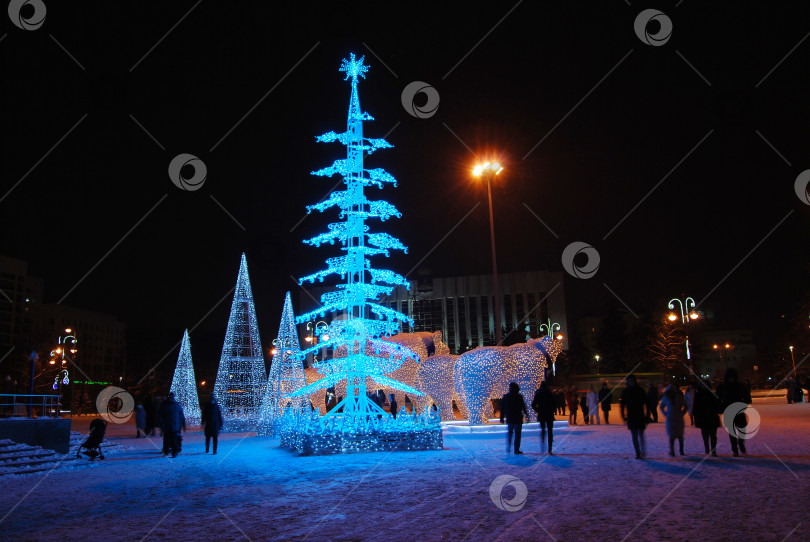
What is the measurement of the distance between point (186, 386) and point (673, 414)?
21199mm

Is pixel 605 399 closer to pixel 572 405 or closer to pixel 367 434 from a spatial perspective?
pixel 572 405

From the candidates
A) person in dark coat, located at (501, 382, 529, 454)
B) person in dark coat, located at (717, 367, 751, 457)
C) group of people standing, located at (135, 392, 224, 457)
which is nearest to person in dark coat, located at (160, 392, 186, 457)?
group of people standing, located at (135, 392, 224, 457)

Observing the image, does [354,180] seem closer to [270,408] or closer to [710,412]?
[710,412]

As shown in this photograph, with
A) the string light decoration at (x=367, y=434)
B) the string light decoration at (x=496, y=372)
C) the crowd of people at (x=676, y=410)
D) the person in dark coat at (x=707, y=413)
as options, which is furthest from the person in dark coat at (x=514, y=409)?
the string light decoration at (x=496, y=372)

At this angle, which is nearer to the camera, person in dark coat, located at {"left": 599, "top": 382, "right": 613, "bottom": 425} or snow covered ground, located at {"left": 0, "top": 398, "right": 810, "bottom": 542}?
snow covered ground, located at {"left": 0, "top": 398, "right": 810, "bottom": 542}

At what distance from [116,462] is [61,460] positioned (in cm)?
108

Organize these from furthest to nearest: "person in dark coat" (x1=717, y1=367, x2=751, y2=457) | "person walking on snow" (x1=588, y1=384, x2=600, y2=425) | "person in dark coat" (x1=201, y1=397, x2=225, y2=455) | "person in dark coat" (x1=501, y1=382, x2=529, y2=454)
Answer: "person walking on snow" (x1=588, y1=384, x2=600, y2=425) → "person in dark coat" (x1=201, y1=397, x2=225, y2=455) → "person in dark coat" (x1=501, y1=382, x2=529, y2=454) → "person in dark coat" (x1=717, y1=367, x2=751, y2=457)

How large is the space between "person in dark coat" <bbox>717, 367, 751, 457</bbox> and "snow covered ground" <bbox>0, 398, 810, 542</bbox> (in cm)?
38

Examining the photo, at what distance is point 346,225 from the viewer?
51.3ft

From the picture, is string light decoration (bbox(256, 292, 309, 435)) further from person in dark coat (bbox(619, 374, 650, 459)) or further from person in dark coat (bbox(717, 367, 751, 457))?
person in dark coat (bbox(717, 367, 751, 457))

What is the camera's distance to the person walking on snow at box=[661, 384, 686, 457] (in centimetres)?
1088

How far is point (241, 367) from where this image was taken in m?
23.9

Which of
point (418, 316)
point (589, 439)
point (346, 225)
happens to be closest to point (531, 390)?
point (589, 439)

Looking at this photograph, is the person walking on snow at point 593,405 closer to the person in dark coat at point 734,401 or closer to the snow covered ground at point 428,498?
the snow covered ground at point 428,498
